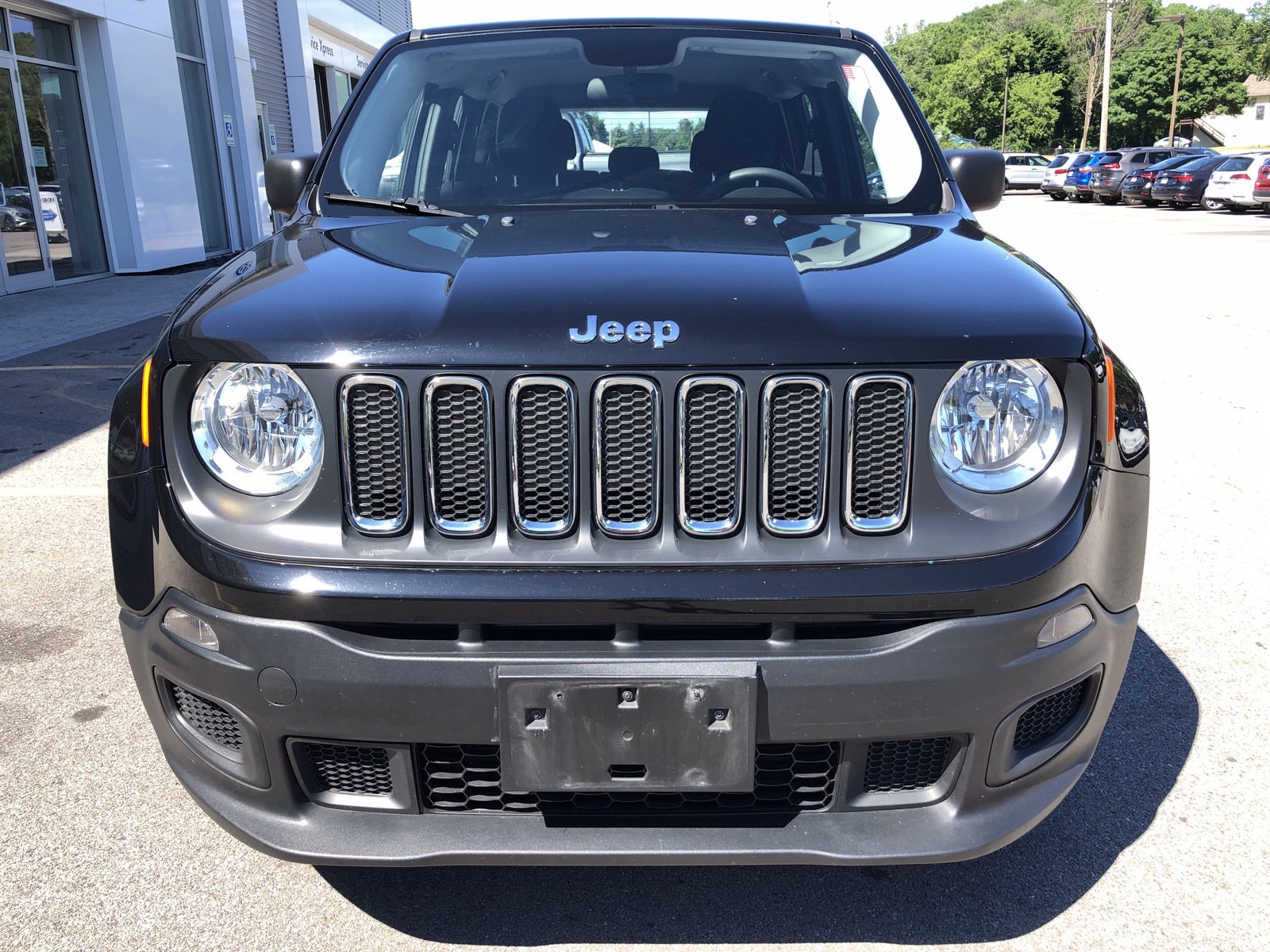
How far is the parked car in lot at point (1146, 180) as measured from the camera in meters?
29.0

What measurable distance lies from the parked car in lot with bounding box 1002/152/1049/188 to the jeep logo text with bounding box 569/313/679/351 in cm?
4322

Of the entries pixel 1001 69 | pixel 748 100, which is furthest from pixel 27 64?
→ pixel 1001 69

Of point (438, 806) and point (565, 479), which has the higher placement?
point (565, 479)

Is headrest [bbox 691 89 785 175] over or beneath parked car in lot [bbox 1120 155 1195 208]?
over

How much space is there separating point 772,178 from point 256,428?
1.70 meters

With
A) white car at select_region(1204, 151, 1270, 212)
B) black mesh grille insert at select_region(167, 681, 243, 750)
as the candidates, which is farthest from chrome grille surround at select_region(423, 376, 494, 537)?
white car at select_region(1204, 151, 1270, 212)

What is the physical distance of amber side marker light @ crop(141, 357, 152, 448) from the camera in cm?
185

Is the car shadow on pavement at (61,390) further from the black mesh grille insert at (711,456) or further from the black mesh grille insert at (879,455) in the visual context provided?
the black mesh grille insert at (879,455)

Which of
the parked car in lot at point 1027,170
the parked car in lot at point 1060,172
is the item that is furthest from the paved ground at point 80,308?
the parked car in lot at point 1027,170

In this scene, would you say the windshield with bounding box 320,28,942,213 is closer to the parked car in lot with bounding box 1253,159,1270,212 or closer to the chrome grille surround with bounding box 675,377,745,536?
the chrome grille surround with bounding box 675,377,745,536

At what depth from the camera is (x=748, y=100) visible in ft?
10.2

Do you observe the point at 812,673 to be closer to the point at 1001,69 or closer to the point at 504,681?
the point at 504,681

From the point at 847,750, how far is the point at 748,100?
80.1 inches

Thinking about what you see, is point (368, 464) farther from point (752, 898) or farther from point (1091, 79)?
point (1091, 79)
